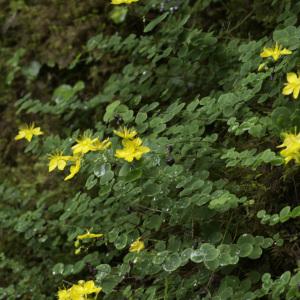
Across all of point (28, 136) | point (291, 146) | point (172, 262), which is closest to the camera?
point (291, 146)

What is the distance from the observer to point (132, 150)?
5.41ft

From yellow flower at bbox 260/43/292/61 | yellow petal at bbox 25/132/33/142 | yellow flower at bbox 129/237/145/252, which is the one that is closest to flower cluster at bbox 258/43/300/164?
yellow flower at bbox 260/43/292/61

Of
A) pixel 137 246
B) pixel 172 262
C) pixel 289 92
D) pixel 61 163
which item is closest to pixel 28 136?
pixel 61 163

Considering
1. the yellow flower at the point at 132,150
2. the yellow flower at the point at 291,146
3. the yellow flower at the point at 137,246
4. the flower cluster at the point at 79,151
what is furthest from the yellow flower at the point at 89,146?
the yellow flower at the point at 291,146

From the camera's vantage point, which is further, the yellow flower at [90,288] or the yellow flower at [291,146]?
the yellow flower at [90,288]

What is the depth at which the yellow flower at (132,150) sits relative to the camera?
64.4 inches

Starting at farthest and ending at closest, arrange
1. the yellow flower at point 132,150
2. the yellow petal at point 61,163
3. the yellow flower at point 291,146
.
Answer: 1. the yellow petal at point 61,163
2. the yellow flower at point 132,150
3. the yellow flower at point 291,146

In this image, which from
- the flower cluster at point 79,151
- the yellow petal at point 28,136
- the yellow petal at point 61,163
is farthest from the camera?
the yellow petal at point 28,136

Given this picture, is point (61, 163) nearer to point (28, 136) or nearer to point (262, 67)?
point (28, 136)

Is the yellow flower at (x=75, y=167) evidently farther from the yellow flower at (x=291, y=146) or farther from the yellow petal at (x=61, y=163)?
the yellow flower at (x=291, y=146)

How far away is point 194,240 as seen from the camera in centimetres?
175

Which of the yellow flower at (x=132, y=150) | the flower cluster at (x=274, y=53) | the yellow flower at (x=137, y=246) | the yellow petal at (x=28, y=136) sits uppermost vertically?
the flower cluster at (x=274, y=53)

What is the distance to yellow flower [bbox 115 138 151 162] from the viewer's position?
1.63 metres

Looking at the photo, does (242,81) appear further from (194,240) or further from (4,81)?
(4,81)
